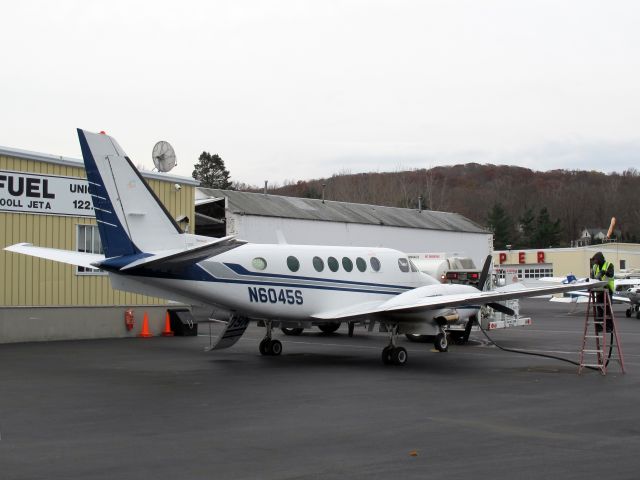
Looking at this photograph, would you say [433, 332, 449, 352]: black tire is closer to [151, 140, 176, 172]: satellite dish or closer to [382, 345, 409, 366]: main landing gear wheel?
[382, 345, 409, 366]: main landing gear wheel

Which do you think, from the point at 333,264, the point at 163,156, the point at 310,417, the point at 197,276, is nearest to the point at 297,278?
the point at 333,264

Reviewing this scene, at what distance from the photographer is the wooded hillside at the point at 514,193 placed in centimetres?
10962

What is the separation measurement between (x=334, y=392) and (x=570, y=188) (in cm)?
13319

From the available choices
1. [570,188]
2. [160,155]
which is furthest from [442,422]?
[570,188]

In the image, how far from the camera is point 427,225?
183 feet

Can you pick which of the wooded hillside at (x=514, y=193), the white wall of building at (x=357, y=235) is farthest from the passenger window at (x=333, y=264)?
the wooded hillside at (x=514, y=193)

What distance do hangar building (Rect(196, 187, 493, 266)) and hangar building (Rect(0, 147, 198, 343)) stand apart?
14616mm

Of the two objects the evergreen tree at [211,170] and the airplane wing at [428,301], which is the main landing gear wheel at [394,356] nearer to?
the airplane wing at [428,301]

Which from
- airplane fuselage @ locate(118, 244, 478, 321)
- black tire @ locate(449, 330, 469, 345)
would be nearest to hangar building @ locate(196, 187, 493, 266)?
black tire @ locate(449, 330, 469, 345)

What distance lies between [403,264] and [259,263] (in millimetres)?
4753

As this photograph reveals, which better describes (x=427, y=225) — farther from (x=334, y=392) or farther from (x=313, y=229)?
(x=334, y=392)

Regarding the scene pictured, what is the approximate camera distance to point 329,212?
1982 inches

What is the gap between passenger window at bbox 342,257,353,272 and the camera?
65.5 feet

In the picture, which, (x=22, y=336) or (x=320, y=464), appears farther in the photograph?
(x=22, y=336)
